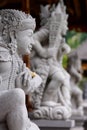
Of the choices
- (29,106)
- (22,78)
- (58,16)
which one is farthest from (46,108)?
(22,78)

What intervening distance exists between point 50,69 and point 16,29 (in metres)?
2.47

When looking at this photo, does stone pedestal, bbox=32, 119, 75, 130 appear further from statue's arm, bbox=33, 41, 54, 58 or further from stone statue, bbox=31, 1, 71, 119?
statue's arm, bbox=33, 41, 54, 58

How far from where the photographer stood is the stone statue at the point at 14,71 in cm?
260

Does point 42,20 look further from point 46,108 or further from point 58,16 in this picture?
point 46,108

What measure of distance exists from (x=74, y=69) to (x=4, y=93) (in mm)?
5330

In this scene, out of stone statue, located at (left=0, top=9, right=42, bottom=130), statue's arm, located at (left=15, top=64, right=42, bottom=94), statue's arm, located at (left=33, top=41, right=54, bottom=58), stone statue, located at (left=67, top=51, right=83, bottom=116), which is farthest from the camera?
stone statue, located at (left=67, top=51, right=83, bottom=116)

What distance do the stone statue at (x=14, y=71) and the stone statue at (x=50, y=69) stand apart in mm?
2232

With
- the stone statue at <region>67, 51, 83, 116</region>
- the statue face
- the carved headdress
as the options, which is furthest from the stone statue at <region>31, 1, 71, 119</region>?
the stone statue at <region>67, 51, 83, 116</region>

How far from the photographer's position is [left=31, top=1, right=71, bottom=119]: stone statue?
509 centimetres

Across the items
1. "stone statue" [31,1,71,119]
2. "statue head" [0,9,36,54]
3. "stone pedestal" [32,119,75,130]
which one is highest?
"statue head" [0,9,36,54]

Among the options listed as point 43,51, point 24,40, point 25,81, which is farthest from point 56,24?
point 25,81

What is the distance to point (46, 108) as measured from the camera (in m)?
5.11

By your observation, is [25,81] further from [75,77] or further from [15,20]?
[75,77]

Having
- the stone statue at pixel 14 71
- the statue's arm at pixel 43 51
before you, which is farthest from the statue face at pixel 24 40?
the statue's arm at pixel 43 51
